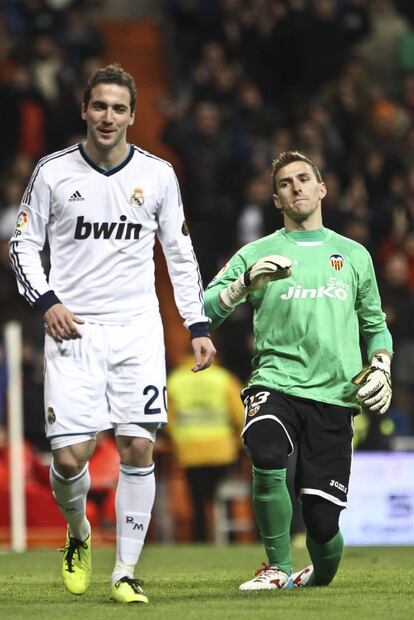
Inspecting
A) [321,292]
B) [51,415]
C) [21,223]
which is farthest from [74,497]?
[321,292]

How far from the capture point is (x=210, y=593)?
794cm

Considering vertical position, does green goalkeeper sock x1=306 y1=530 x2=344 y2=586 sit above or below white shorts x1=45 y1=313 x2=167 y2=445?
below

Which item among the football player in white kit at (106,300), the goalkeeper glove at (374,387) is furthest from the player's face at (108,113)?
the goalkeeper glove at (374,387)

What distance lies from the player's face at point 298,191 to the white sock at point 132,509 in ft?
5.01

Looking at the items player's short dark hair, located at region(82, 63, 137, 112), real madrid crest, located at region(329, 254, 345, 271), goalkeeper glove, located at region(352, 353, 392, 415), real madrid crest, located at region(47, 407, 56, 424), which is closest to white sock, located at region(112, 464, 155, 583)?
real madrid crest, located at region(47, 407, 56, 424)

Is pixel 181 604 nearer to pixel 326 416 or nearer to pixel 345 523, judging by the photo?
pixel 326 416

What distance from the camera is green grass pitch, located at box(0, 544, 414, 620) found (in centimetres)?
681

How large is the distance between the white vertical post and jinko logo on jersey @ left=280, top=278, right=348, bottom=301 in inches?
238

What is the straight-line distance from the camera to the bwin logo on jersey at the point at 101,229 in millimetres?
7586

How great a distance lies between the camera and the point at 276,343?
8008 mm

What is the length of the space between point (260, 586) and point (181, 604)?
26.2 inches

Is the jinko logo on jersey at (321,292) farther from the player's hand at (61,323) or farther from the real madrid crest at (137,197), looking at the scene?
the player's hand at (61,323)

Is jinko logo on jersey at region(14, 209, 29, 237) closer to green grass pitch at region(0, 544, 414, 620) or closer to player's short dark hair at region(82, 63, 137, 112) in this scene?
player's short dark hair at region(82, 63, 137, 112)

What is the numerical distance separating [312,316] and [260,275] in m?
0.41
